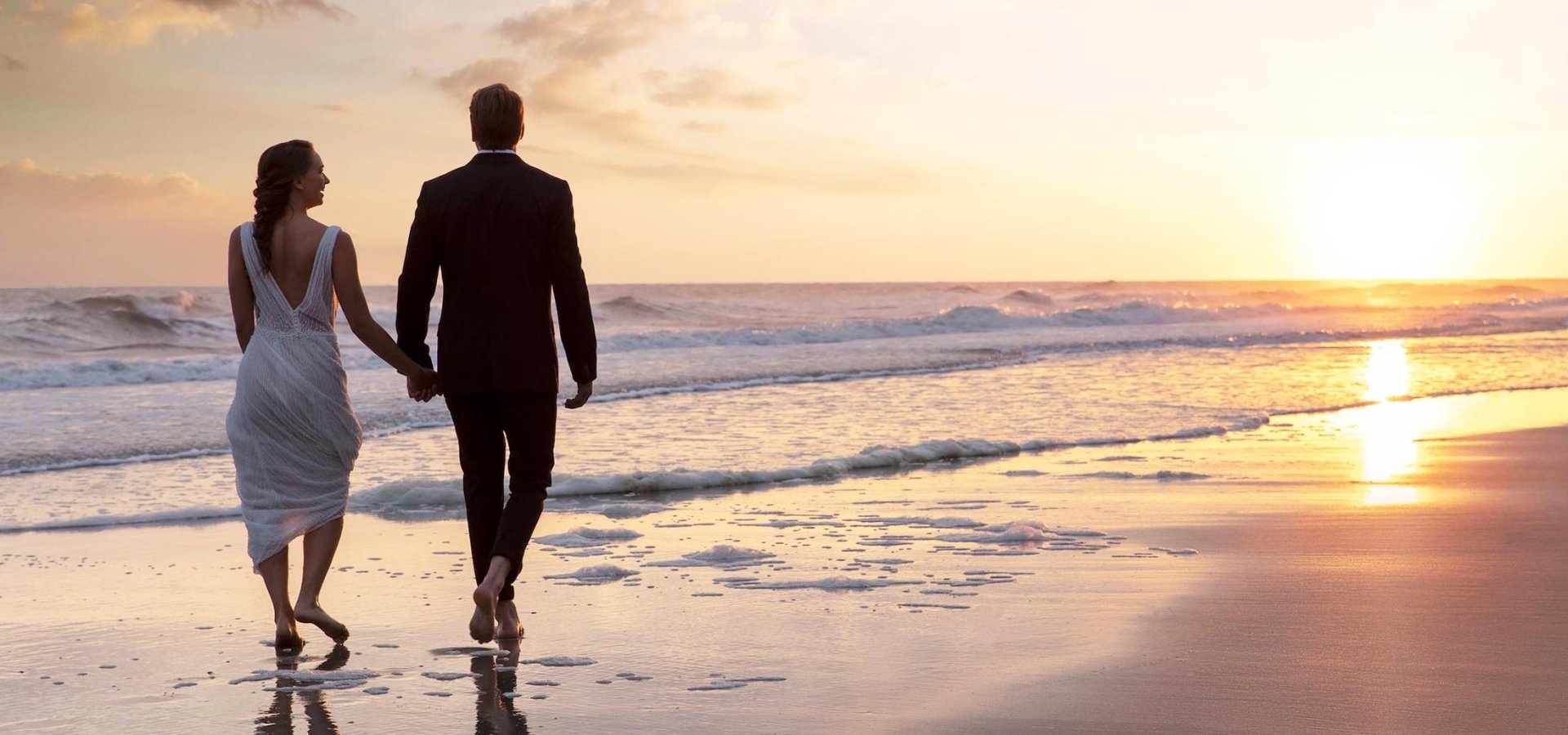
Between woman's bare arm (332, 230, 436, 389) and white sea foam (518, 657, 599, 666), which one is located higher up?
woman's bare arm (332, 230, 436, 389)

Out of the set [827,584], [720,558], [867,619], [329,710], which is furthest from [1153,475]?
[329,710]

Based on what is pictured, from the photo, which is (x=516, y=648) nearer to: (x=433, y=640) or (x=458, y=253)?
(x=433, y=640)

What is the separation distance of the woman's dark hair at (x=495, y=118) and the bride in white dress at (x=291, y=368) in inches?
19.4

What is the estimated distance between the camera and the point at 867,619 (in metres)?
4.46

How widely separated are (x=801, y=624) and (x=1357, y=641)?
1618mm

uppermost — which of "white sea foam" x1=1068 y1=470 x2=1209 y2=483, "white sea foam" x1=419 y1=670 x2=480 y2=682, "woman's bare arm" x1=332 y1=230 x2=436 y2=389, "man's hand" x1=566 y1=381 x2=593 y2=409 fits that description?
"woman's bare arm" x1=332 y1=230 x2=436 y2=389

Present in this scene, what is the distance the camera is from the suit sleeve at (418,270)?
4.19 m

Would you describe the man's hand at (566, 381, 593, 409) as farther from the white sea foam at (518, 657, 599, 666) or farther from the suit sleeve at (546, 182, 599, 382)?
the white sea foam at (518, 657, 599, 666)

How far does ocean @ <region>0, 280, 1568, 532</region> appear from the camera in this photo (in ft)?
27.5

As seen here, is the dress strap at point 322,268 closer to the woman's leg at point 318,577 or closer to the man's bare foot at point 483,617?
the woman's leg at point 318,577

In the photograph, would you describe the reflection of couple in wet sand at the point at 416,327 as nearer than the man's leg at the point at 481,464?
Yes

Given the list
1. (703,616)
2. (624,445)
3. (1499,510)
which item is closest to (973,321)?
(624,445)

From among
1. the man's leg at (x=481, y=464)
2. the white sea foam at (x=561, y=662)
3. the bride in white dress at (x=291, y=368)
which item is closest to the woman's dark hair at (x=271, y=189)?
the bride in white dress at (x=291, y=368)

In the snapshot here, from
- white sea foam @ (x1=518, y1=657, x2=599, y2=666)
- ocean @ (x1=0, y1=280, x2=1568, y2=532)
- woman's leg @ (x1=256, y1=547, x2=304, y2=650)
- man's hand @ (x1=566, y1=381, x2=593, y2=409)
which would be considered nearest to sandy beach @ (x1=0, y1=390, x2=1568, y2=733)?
white sea foam @ (x1=518, y1=657, x2=599, y2=666)
